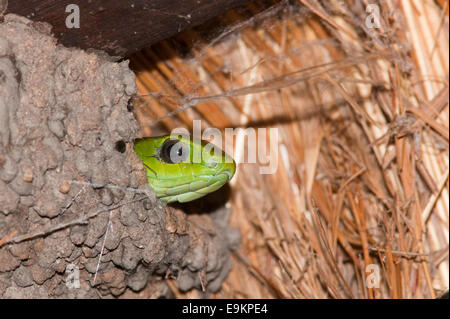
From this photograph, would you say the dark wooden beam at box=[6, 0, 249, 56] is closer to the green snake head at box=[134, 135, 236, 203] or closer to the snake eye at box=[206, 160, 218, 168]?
the green snake head at box=[134, 135, 236, 203]

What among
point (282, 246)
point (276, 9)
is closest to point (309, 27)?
point (276, 9)

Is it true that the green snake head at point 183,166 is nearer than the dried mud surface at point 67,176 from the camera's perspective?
No

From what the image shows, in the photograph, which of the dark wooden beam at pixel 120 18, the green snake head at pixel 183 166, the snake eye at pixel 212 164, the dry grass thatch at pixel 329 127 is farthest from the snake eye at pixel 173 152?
A: the dark wooden beam at pixel 120 18

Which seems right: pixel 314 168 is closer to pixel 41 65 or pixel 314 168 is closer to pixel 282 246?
pixel 282 246

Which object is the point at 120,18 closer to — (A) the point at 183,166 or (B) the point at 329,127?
(A) the point at 183,166

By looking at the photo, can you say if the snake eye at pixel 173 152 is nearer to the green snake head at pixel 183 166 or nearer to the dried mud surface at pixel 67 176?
the green snake head at pixel 183 166

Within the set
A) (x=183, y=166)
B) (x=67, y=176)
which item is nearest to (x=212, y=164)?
(x=183, y=166)
